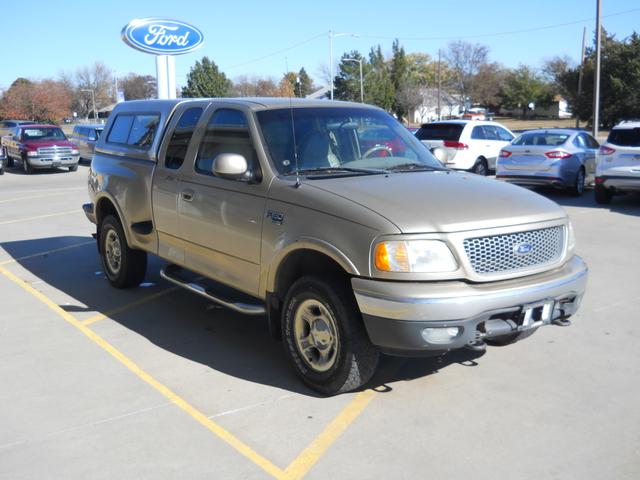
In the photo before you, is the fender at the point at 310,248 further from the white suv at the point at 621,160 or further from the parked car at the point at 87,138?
the parked car at the point at 87,138

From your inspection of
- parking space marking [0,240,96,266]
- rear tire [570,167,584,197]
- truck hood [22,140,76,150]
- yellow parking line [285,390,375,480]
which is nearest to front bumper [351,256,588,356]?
yellow parking line [285,390,375,480]

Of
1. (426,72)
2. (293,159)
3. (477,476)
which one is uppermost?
(426,72)

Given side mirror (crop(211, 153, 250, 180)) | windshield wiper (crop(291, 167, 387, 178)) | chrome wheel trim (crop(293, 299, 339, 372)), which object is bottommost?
chrome wheel trim (crop(293, 299, 339, 372))

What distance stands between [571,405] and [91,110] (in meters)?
96.0

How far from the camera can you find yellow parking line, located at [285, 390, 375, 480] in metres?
3.66

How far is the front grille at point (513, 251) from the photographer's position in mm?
4133

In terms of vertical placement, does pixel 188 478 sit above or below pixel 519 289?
below

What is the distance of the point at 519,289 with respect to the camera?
418 cm

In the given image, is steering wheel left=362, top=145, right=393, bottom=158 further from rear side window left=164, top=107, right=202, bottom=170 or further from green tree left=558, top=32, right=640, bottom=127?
green tree left=558, top=32, right=640, bottom=127

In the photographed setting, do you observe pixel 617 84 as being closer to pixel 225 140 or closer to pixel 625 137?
pixel 625 137

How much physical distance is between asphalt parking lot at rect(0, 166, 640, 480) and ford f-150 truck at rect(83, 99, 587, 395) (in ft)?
1.27

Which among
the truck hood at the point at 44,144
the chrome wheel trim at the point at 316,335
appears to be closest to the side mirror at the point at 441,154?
the chrome wheel trim at the point at 316,335

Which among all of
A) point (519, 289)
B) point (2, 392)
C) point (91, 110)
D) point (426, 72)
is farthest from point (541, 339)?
point (426, 72)

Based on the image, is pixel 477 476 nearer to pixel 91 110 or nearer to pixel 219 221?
pixel 219 221
